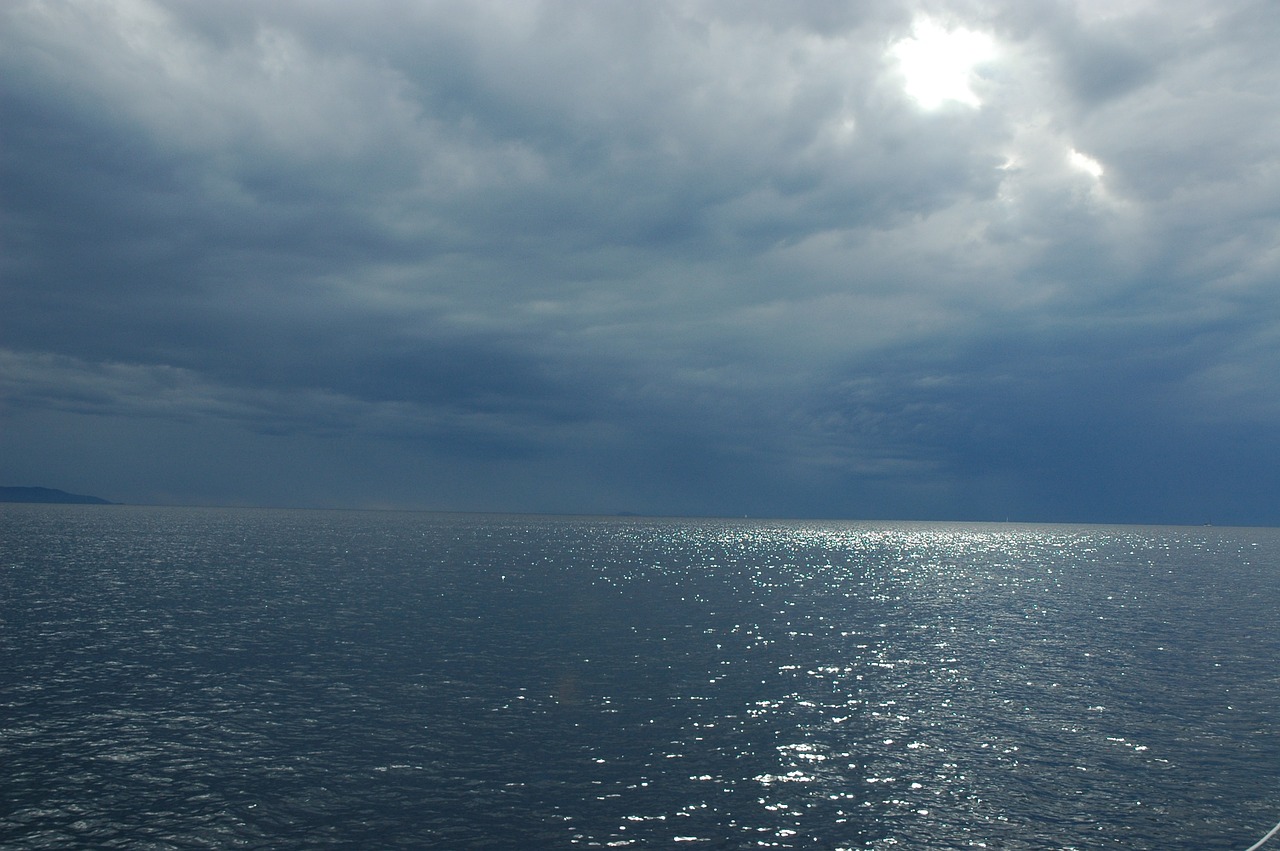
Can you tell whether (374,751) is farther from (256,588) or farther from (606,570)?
(606,570)

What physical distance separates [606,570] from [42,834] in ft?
409

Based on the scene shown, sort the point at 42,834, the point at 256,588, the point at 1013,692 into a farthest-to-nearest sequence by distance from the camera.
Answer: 1. the point at 256,588
2. the point at 1013,692
3. the point at 42,834

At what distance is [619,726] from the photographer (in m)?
43.2

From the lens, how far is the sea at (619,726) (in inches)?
1204

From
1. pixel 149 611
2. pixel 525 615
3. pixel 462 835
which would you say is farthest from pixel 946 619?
pixel 149 611

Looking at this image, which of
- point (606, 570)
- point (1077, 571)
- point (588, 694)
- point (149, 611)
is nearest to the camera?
point (588, 694)

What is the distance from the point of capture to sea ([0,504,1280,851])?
1204 inches

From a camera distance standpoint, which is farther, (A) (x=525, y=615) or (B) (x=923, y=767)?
(A) (x=525, y=615)

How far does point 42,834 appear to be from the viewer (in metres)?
28.1

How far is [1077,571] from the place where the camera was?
17588 cm

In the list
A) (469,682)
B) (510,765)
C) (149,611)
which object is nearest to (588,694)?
(469,682)

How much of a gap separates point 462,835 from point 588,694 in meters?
21.4

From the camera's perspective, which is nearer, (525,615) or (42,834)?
(42,834)

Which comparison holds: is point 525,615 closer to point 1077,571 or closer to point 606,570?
point 606,570
